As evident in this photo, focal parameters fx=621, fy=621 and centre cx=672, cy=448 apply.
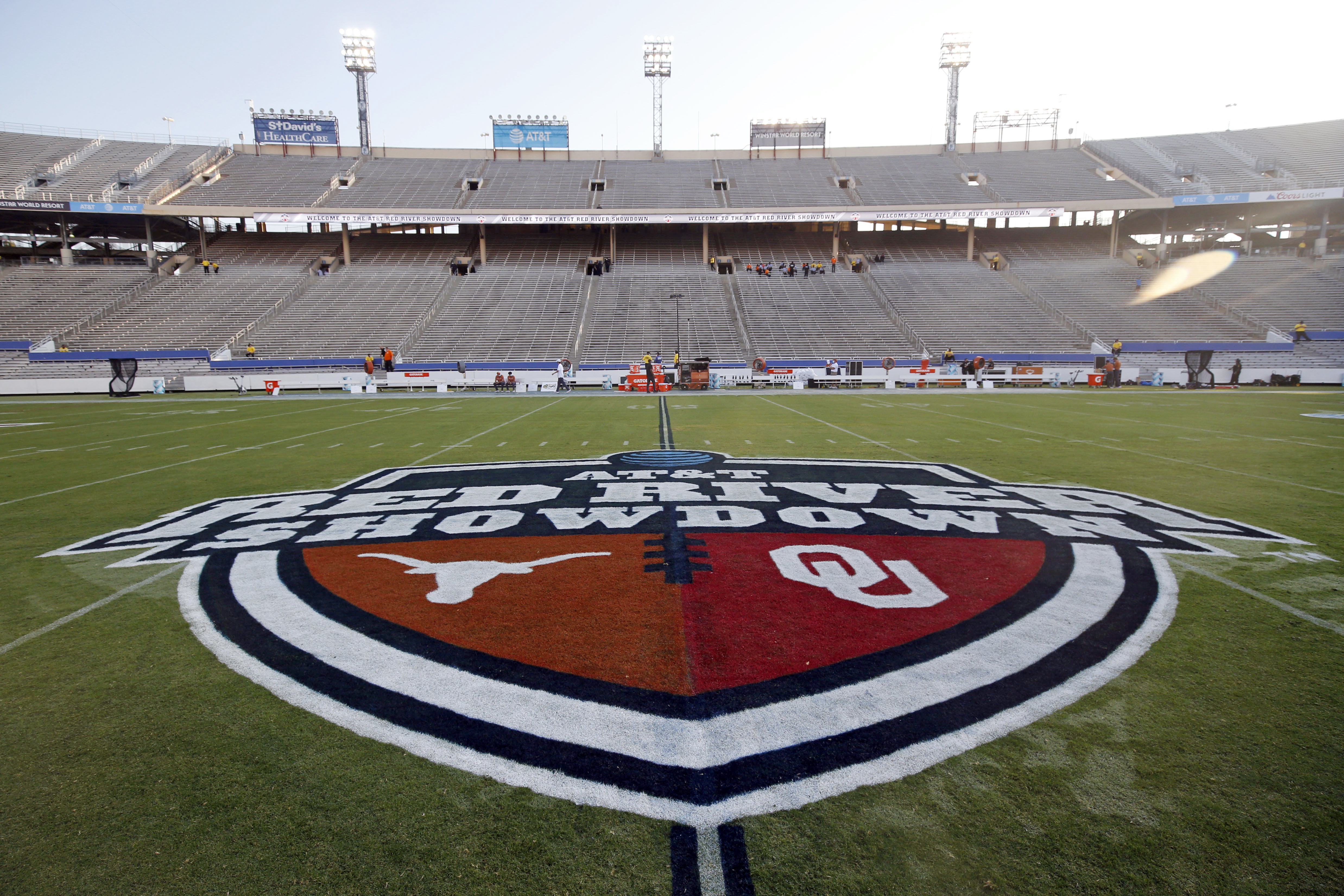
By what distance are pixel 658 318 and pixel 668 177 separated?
724 inches

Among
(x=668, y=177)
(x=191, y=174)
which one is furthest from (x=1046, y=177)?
(x=191, y=174)

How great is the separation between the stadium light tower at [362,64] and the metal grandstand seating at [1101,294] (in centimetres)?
5411

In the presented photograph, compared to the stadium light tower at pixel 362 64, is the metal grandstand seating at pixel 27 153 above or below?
below

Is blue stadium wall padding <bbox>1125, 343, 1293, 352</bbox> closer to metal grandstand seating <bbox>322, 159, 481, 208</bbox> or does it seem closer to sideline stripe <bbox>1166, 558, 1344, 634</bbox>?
sideline stripe <bbox>1166, 558, 1344, 634</bbox>

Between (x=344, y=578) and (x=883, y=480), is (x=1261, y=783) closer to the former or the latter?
(x=344, y=578)

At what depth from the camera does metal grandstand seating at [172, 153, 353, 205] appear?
45.6 metres

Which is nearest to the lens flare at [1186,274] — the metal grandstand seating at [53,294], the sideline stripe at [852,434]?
the sideline stripe at [852,434]

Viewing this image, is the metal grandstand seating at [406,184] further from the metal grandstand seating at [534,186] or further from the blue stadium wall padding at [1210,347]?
the blue stadium wall padding at [1210,347]

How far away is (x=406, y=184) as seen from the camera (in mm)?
49875

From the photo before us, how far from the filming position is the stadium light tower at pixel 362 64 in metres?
54.1

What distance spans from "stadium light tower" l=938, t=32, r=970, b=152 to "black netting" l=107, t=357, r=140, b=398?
61.8m

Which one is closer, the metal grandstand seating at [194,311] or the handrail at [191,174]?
the metal grandstand seating at [194,311]

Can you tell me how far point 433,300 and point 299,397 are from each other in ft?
49.6

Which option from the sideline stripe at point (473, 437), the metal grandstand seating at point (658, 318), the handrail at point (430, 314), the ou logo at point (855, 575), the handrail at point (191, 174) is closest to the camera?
the ou logo at point (855, 575)
